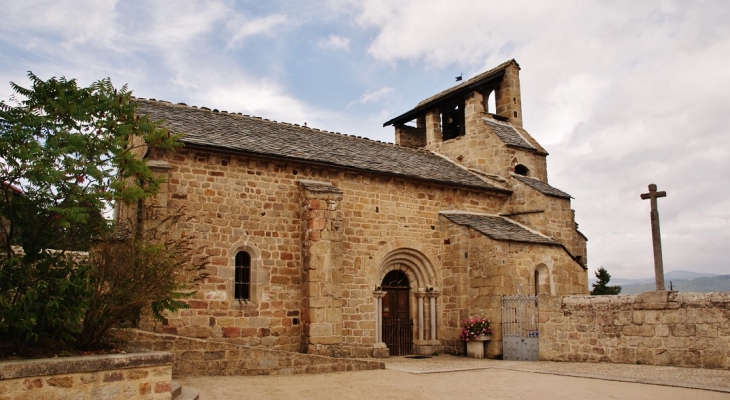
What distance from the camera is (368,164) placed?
16406mm

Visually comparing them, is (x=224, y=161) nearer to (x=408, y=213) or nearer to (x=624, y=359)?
(x=408, y=213)

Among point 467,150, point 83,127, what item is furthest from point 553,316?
point 83,127

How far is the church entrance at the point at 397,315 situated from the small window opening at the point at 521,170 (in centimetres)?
607

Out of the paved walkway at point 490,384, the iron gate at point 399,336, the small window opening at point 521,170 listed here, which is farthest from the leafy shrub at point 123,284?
the small window opening at point 521,170

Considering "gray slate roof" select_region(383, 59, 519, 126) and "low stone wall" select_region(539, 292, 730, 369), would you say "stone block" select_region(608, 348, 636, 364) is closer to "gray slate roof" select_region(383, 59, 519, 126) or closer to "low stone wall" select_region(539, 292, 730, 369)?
"low stone wall" select_region(539, 292, 730, 369)

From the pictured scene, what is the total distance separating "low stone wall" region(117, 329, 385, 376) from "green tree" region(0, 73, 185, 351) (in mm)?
3176

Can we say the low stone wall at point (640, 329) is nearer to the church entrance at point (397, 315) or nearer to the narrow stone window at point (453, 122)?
the church entrance at point (397, 315)

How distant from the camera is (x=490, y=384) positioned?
10219mm

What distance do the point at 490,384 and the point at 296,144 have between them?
28.1 feet

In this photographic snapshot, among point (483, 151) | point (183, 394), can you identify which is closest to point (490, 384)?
point (183, 394)

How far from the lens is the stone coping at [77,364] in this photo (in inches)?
228

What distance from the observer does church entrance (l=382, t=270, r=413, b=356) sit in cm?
1638

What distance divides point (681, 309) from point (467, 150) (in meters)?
10.4

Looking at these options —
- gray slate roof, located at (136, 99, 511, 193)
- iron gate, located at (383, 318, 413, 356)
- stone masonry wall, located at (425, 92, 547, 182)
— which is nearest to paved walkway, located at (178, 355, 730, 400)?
iron gate, located at (383, 318, 413, 356)
